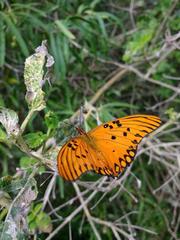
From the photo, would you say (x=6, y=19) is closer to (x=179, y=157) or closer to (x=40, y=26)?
(x=40, y=26)

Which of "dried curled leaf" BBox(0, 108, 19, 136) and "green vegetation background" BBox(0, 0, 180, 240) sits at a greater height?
"green vegetation background" BBox(0, 0, 180, 240)

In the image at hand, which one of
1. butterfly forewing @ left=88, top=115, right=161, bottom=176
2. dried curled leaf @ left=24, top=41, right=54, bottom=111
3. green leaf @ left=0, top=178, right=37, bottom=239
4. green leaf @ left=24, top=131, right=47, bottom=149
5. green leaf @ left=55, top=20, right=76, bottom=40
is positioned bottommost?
green leaf @ left=0, top=178, right=37, bottom=239

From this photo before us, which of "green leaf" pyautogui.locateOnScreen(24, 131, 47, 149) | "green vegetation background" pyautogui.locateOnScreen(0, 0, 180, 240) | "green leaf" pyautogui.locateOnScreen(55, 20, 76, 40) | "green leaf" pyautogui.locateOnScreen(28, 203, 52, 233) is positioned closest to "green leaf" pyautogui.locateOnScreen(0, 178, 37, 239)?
"green leaf" pyautogui.locateOnScreen(24, 131, 47, 149)

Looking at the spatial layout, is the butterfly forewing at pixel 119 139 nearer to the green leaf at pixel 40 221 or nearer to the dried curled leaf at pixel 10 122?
the dried curled leaf at pixel 10 122

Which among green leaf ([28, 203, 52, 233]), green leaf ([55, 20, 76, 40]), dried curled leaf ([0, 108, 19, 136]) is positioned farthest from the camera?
green leaf ([55, 20, 76, 40])

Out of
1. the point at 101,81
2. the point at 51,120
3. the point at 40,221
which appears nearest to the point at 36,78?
the point at 51,120

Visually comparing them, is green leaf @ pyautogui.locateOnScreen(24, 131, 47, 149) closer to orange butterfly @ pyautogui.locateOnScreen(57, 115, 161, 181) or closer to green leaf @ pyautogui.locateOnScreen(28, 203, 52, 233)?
orange butterfly @ pyautogui.locateOnScreen(57, 115, 161, 181)
